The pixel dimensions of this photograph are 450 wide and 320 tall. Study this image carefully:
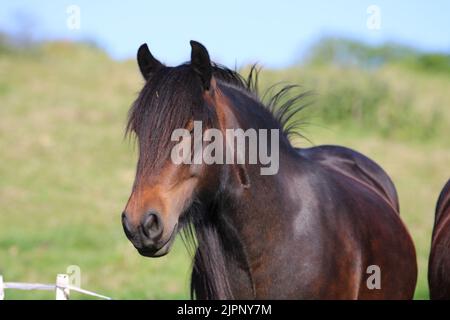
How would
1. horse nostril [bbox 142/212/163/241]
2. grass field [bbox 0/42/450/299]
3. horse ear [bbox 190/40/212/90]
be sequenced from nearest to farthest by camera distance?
horse nostril [bbox 142/212/163/241] → horse ear [bbox 190/40/212/90] → grass field [bbox 0/42/450/299]

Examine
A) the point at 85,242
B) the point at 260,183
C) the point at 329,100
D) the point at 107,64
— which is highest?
the point at 107,64

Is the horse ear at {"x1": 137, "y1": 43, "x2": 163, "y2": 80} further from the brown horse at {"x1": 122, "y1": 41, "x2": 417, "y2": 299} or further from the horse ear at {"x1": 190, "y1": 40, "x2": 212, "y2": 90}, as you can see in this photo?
the horse ear at {"x1": 190, "y1": 40, "x2": 212, "y2": 90}

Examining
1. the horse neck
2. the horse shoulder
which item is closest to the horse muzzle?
the horse neck

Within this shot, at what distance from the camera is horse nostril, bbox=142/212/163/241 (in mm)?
3615

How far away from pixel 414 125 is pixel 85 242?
1418cm

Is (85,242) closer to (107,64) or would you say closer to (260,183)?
(260,183)

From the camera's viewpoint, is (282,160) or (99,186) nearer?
(282,160)

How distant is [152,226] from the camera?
143 inches

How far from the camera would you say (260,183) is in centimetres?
421

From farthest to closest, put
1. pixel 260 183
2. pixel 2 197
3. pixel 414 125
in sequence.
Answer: pixel 414 125 < pixel 2 197 < pixel 260 183

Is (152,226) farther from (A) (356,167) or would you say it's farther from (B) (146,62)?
(A) (356,167)

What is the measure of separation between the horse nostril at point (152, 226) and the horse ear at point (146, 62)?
97cm

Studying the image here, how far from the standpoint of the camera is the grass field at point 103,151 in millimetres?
13117
